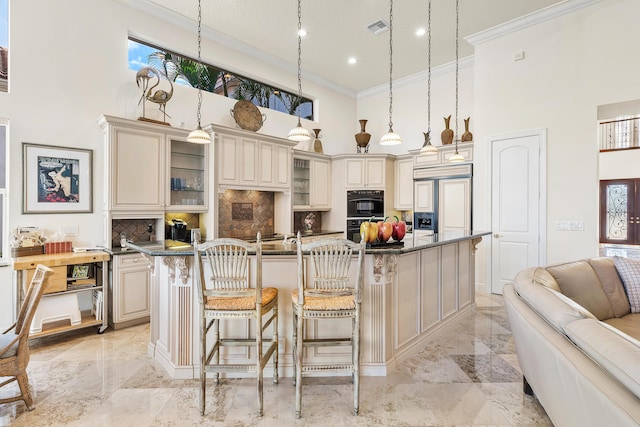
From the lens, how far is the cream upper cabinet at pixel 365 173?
6.32m

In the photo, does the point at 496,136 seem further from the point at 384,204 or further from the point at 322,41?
the point at 322,41

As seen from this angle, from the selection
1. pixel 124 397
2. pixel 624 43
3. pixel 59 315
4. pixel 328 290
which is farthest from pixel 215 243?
pixel 624 43

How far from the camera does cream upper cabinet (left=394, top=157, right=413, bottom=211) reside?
6.32 metres

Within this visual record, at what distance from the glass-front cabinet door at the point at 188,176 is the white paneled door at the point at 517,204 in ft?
14.3

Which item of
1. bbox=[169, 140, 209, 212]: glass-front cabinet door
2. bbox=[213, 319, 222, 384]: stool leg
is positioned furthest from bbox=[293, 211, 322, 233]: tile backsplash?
bbox=[213, 319, 222, 384]: stool leg

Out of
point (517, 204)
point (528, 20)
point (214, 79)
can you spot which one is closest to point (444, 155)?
Answer: point (517, 204)

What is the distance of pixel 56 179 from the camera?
3.56 metres

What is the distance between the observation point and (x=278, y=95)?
595 cm

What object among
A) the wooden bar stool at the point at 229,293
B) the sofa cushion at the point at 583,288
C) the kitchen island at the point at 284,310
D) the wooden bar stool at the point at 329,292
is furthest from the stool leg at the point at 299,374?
the sofa cushion at the point at 583,288

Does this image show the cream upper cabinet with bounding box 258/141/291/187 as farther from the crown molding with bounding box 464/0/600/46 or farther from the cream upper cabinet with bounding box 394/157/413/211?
the crown molding with bounding box 464/0/600/46

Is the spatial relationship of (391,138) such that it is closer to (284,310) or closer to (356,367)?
(284,310)

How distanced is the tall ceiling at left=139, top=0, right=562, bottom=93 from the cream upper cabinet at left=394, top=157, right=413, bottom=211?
181 centimetres

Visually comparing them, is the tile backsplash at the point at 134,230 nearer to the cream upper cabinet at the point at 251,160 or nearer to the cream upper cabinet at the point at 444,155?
the cream upper cabinet at the point at 251,160

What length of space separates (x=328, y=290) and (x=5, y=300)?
3.49m
